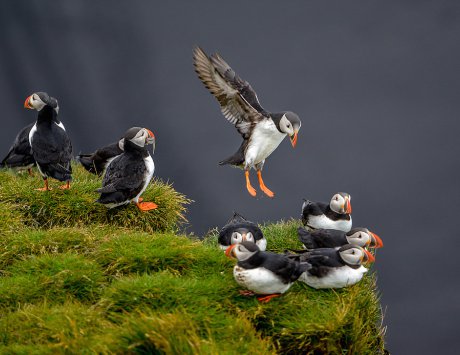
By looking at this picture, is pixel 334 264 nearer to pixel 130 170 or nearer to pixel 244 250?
pixel 244 250

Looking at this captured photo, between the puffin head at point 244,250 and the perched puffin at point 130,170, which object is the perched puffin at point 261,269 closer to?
the puffin head at point 244,250

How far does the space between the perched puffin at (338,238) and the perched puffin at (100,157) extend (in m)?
3.21

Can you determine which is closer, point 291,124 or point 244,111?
point 291,124

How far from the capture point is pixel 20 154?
9664 millimetres

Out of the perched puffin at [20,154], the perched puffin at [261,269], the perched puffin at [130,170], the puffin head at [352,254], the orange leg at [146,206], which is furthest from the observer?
the perched puffin at [20,154]

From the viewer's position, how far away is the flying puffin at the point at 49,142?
828cm

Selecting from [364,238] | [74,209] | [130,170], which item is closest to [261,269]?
[364,238]

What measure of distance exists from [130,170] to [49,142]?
49.0 inches

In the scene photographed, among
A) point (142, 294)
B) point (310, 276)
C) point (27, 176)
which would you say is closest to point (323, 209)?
point (310, 276)

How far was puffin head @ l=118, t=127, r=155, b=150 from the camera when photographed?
7887 millimetres

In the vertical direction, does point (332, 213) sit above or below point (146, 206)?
above

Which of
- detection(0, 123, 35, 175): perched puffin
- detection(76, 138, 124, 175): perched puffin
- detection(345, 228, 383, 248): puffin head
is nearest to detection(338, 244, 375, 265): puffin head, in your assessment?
detection(345, 228, 383, 248): puffin head

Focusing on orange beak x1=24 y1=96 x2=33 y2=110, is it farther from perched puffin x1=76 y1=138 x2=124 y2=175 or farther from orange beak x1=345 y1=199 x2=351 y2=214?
orange beak x1=345 y1=199 x2=351 y2=214

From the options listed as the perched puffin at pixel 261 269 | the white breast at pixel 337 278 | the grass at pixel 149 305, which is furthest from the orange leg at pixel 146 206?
the perched puffin at pixel 261 269
